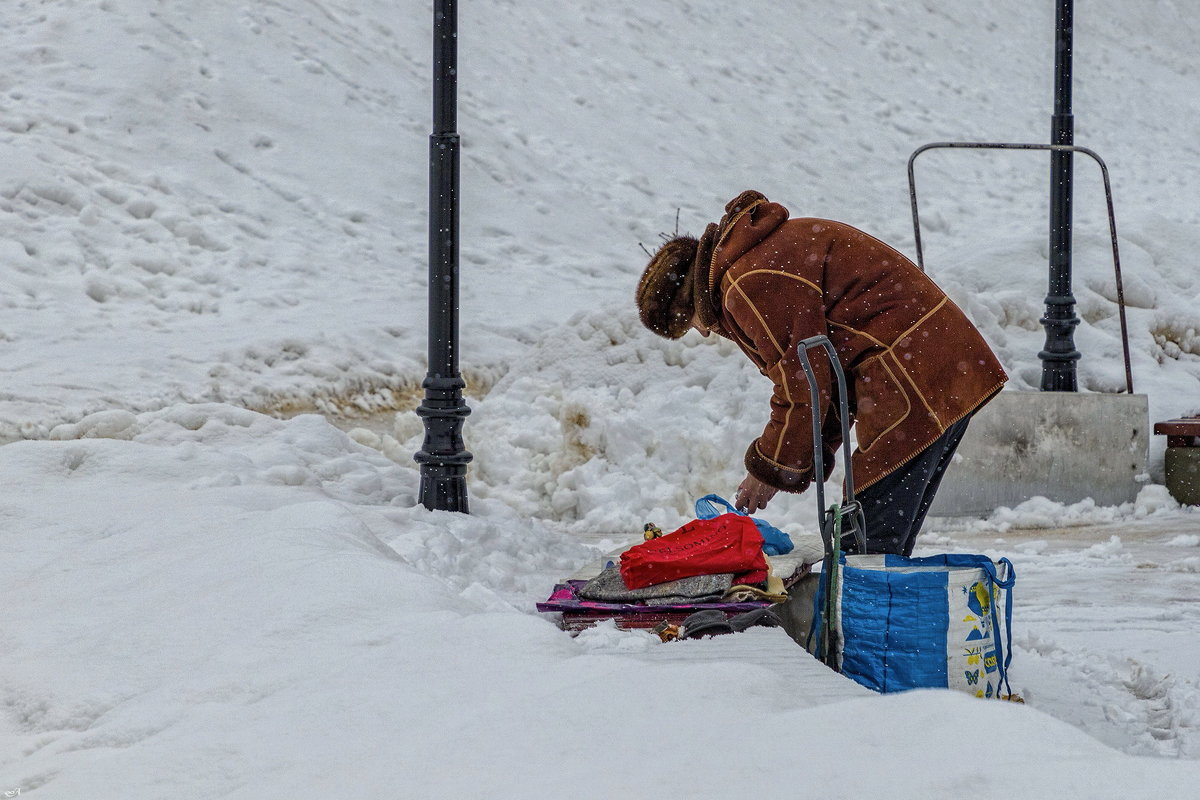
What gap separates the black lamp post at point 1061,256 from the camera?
841 centimetres

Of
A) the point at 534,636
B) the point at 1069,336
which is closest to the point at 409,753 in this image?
the point at 534,636

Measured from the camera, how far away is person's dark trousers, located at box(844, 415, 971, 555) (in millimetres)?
3947

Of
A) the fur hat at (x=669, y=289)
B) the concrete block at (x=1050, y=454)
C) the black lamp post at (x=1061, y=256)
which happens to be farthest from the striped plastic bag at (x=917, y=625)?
the black lamp post at (x=1061, y=256)

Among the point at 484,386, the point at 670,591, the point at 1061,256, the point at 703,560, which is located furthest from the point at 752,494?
the point at 484,386

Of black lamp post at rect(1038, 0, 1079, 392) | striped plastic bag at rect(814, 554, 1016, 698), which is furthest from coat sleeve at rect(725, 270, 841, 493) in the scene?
black lamp post at rect(1038, 0, 1079, 392)

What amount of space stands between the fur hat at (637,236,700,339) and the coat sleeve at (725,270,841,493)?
234 mm

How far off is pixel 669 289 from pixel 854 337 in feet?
2.00

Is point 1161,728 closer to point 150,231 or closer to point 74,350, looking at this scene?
point 74,350

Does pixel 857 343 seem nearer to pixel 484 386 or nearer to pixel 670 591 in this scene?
pixel 670 591

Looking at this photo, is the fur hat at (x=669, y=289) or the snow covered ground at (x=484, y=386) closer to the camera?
the snow covered ground at (x=484, y=386)

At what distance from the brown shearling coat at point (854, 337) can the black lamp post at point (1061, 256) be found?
190 inches

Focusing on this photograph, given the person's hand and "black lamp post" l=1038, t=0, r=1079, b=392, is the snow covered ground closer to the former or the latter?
"black lamp post" l=1038, t=0, r=1079, b=392

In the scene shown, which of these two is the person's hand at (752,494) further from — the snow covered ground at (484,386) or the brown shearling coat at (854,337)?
the snow covered ground at (484,386)

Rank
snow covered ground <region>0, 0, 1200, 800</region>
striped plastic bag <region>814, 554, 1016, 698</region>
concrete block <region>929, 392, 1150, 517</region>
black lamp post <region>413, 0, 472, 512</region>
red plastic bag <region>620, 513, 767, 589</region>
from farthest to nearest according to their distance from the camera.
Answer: concrete block <region>929, 392, 1150, 517</region> → black lamp post <region>413, 0, 472, 512</region> → red plastic bag <region>620, 513, 767, 589</region> → striped plastic bag <region>814, 554, 1016, 698</region> → snow covered ground <region>0, 0, 1200, 800</region>
